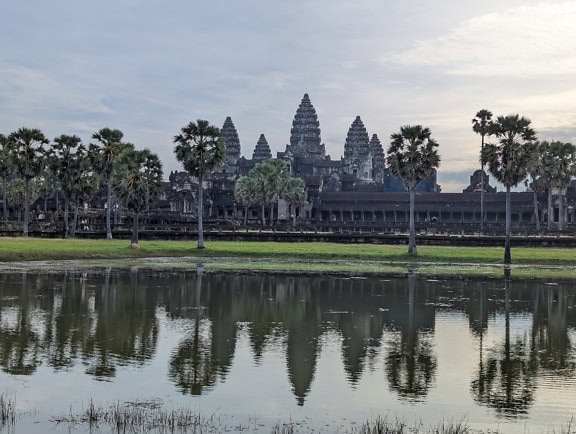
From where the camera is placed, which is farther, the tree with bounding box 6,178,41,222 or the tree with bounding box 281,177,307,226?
the tree with bounding box 281,177,307,226

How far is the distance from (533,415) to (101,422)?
23.9ft

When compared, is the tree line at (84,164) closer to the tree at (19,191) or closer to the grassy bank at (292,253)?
the grassy bank at (292,253)

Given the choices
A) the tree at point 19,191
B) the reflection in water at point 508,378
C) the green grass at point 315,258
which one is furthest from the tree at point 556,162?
the reflection in water at point 508,378

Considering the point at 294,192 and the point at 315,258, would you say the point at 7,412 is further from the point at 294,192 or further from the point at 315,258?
the point at 294,192

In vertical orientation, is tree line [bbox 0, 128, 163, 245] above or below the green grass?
above

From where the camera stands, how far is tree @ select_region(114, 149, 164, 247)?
7069 centimetres

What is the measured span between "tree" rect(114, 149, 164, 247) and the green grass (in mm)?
3560

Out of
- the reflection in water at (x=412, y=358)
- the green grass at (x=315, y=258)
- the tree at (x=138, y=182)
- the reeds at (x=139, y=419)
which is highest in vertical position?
the tree at (x=138, y=182)

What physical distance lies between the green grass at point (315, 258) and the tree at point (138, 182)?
3560mm

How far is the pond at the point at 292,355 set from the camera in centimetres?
1495

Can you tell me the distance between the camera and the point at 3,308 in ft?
91.4

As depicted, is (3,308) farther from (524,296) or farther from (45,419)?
(524,296)

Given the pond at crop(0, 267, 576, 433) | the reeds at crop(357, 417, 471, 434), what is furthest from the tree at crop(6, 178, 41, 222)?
the reeds at crop(357, 417, 471, 434)

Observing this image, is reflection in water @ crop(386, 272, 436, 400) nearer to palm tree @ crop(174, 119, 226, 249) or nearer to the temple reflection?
the temple reflection
